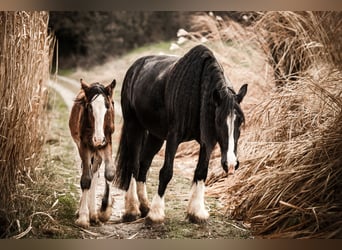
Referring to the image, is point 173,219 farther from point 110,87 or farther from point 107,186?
point 110,87

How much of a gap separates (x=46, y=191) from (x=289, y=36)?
171 cm

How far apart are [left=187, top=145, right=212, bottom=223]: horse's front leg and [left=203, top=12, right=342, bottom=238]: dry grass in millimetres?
55

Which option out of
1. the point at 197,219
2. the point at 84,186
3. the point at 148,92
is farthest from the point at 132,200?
the point at 148,92

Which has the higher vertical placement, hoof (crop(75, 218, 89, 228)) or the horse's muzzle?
the horse's muzzle

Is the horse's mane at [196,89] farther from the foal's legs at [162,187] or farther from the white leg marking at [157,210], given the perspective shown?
the white leg marking at [157,210]

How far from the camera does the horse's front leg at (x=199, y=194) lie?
3268 mm

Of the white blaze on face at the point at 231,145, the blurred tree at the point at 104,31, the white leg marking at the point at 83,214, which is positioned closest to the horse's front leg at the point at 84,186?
the white leg marking at the point at 83,214

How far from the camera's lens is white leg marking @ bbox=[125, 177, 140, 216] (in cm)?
329

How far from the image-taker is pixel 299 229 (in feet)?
10.5

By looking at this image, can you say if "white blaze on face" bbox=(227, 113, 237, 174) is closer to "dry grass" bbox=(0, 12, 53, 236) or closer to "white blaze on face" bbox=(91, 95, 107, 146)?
"white blaze on face" bbox=(91, 95, 107, 146)

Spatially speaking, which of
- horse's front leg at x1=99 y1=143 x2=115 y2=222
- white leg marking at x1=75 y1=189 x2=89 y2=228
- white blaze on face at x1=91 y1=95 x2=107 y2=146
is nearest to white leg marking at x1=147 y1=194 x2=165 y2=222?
horse's front leg at x1=99 y1=143 x2=115 y2=222

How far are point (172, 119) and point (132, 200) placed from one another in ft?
1.75

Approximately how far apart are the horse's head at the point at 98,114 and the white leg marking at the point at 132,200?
0.99 ft

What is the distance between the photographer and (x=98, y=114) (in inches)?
128
